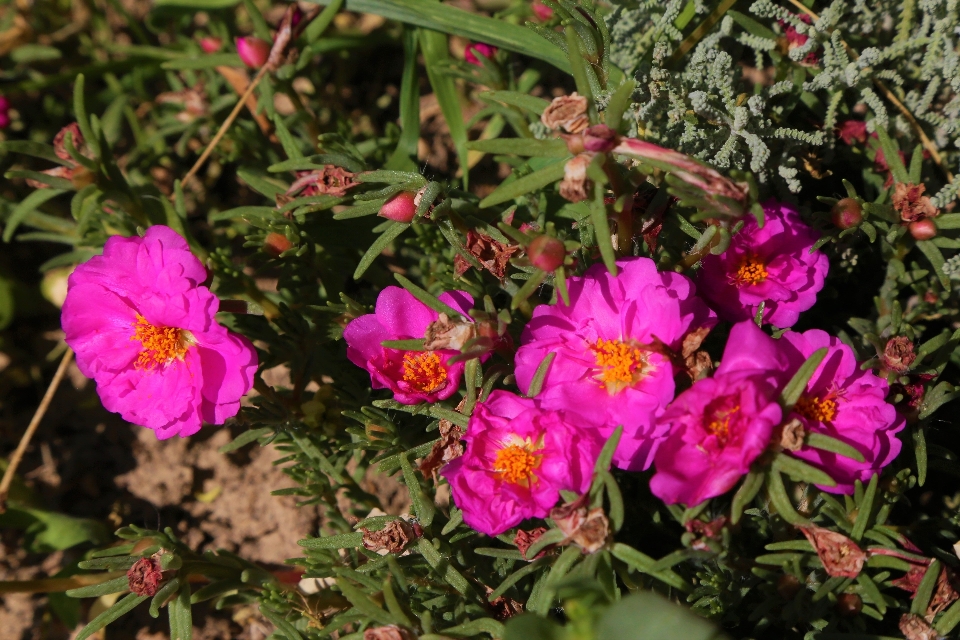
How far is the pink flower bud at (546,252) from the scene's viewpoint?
6.35 feet

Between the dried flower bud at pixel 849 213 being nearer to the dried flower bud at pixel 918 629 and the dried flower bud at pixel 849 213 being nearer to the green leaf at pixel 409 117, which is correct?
the dried flower bud at pixel 918 629

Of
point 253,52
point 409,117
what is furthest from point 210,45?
point 409,117

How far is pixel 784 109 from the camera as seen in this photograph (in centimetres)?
275

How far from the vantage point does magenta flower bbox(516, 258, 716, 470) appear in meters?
1.92

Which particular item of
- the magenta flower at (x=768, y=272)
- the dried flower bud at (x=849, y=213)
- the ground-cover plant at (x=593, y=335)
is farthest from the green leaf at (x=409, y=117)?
the dried flower bud at (x=849, y=213)

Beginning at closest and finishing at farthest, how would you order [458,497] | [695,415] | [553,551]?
[695,415] → [458,497] → [553,551]

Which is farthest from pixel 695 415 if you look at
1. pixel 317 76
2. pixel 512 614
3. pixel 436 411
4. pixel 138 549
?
pixel 317 76

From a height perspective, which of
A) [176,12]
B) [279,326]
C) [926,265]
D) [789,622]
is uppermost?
[176,12]

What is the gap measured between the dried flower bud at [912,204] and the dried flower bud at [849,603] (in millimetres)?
1137

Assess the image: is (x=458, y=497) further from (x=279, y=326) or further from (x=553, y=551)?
(x=279, y=326)

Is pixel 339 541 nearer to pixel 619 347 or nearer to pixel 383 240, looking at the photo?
pixel 383 240

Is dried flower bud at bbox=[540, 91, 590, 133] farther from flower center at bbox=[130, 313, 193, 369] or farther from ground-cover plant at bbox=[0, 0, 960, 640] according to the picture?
flower center at bbox=[130, 313, 193, 369]

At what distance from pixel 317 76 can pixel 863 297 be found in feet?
8.73

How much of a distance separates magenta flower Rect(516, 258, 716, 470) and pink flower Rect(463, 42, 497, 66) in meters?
1.42
